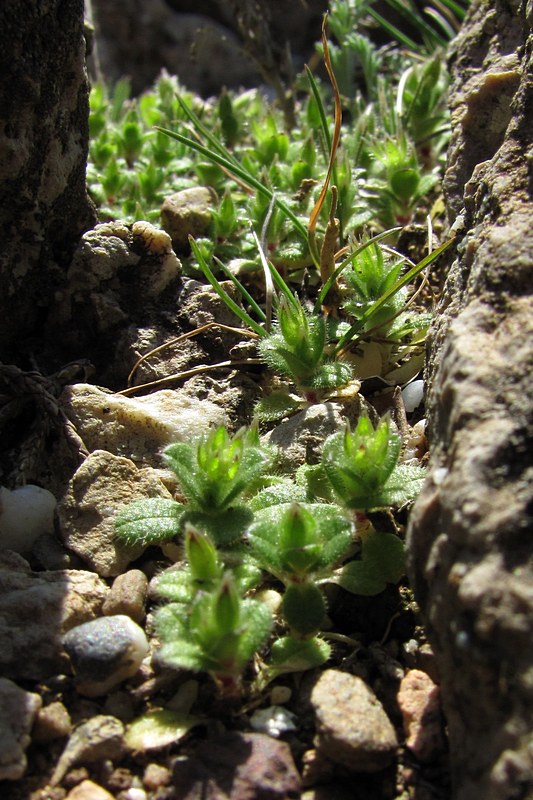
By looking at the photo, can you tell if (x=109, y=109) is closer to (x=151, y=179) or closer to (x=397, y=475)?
(x=151, y=179)

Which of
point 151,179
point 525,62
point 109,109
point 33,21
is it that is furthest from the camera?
point 109,109

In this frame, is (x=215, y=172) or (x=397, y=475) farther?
(x=215, y=172)

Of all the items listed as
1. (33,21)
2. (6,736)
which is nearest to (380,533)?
(6,736)

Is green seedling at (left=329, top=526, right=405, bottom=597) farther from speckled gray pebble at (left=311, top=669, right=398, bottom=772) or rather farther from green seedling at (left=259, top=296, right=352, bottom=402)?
green seedling at (left=259, top=296, right=352, bottom=402)

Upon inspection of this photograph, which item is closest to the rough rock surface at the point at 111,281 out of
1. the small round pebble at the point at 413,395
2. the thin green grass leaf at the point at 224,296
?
the thin green grass leaf at the point at 224,296

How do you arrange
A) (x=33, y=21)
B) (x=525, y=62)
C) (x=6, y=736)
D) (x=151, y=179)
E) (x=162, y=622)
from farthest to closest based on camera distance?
(x=151, y=179) → (x=525, y=62) → (x=33, y=21) → (x=162, y=622) → (x=6, y=736)

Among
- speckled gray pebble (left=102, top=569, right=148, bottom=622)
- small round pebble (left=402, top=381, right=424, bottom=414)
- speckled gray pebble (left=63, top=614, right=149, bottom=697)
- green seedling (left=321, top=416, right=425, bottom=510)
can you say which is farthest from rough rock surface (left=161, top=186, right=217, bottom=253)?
speckled gray pebble (left=63, top=614, right=149, bottom=697)
